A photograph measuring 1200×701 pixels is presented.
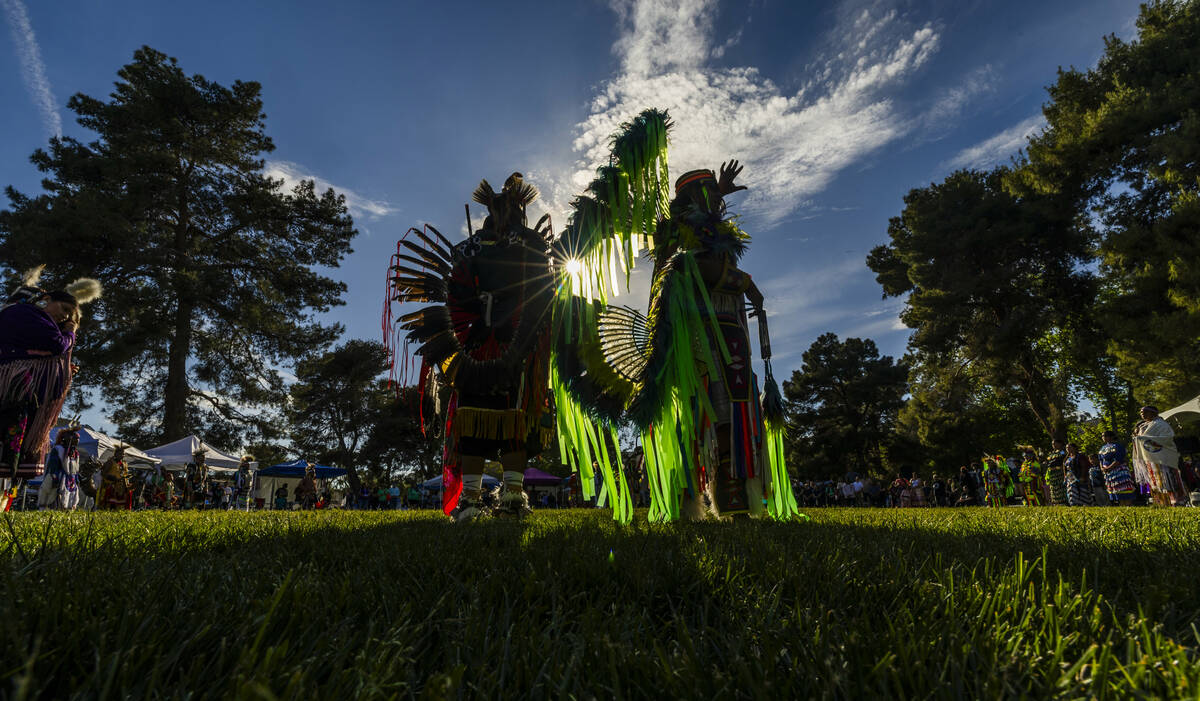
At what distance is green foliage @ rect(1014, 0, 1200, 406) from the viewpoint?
16578 millimetres

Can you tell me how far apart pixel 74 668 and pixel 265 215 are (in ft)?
83.4

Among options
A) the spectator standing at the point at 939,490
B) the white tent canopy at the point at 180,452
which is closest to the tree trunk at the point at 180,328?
the white tent canopy at the point at 180,452

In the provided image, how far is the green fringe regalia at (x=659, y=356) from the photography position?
359 centimetres

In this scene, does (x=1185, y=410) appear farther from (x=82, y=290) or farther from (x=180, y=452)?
(x=180, y=452)

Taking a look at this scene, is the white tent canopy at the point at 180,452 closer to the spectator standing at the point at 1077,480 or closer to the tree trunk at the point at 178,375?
the tree trunk at the point at 178,375

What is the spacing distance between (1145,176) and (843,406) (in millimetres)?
25061

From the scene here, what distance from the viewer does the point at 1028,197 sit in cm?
2467

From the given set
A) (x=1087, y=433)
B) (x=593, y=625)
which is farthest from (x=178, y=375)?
(x=1087, y=433)

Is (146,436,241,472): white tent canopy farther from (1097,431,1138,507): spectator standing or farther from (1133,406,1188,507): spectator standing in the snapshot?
(1097,431,1138,507): spectator standing

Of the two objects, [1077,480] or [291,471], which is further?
[291,471]

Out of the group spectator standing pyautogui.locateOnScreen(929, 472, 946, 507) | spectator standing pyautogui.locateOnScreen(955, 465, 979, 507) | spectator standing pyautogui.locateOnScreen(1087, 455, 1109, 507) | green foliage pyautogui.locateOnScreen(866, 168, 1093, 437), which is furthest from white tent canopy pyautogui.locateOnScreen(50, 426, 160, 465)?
green foliage pyautogui.locateOnScreen(866, 168, 1093, 437)

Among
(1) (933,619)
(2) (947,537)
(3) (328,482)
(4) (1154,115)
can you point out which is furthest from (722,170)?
(3) (328,482)

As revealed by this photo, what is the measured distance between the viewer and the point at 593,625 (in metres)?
1.15

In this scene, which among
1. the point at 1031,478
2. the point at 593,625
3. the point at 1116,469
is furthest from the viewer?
the point at 1031,478
